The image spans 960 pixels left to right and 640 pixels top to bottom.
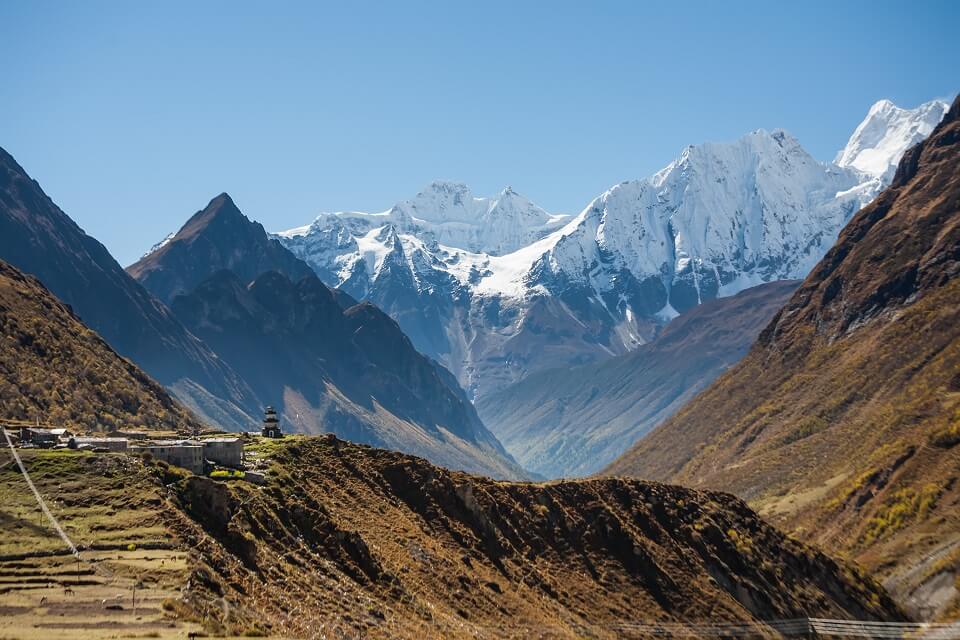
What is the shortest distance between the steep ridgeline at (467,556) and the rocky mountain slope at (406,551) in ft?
0.85

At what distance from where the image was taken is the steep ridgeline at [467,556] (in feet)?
332

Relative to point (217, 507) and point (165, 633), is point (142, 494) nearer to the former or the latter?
point (217, 507)

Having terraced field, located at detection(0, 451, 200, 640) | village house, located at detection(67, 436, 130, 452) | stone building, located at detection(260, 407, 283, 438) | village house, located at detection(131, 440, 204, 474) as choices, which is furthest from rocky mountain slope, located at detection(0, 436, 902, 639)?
stone building, located at detection(260, 407, 283, 438)

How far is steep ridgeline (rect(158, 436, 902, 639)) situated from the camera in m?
101

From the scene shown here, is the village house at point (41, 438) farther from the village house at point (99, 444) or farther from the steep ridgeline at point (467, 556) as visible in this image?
the steep ridgeline at point (467, 556)

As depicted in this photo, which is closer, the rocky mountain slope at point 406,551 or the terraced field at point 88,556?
the terraced field at point 88,556

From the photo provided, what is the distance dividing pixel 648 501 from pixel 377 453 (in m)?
46.3

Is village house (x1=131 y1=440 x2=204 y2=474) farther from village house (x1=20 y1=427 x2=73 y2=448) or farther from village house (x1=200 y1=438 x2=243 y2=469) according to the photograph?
village house (x1=20 y1=427 x2=73 y2=448)

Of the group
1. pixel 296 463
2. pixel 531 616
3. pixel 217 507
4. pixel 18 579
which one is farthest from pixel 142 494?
pixel 531 616

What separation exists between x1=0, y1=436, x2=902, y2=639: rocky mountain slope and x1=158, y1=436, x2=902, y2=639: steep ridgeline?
0.85ft

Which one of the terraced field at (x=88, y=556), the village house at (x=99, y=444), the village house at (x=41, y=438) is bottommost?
the terraced field at (x=88, y=556)

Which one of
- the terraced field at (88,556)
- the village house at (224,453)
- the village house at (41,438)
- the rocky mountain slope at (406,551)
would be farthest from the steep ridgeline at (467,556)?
the village house at (41,438)

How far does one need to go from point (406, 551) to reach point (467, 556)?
12.0 metres

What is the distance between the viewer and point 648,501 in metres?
181
